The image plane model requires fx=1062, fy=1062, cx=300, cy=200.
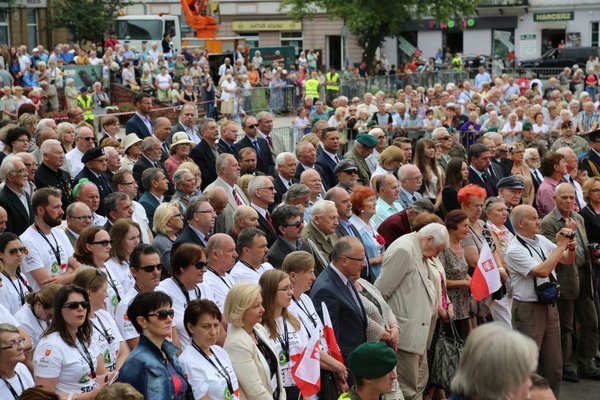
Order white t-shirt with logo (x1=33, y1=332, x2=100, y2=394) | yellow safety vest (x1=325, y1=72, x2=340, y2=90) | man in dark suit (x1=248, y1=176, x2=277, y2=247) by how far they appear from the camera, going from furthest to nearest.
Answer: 1. yellow safety vest (x1=325, y1=72, x2=340, y2=90)
2. man in dark suit (x1=248, y1=176, x2=277, y2=247)
3. white t-shirt with logo (x1=33, y1=332, x2=100, y2=394)

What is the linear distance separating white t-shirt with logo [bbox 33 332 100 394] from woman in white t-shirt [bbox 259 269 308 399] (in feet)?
4.35

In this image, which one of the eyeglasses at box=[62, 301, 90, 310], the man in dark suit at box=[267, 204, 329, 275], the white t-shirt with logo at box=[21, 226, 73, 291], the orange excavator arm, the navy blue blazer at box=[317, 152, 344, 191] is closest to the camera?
the eyeglasses at box=[62, 301, 90, 310]

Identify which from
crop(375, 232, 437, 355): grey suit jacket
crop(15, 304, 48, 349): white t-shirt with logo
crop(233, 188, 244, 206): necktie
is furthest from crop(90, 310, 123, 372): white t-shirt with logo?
crop(233, 188, 244, 206): necktie

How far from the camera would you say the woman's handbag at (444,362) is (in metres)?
9.02

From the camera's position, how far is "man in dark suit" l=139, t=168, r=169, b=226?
10789mm

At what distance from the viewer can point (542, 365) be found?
10195 millimetres

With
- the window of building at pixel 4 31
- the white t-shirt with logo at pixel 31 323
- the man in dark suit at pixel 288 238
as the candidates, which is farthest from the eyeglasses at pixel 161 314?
the window of building at pixel 4 31

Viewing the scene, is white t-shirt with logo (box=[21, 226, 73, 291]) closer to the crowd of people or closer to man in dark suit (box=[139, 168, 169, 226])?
the crowd of people

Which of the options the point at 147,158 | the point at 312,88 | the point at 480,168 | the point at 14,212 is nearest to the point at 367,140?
the point at 480,168

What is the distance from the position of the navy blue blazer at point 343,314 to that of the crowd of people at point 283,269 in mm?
16

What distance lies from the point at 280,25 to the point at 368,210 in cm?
5396

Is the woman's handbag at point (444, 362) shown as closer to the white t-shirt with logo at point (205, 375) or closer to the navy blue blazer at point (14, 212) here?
the white t-shirt with logo at point (205, 375)

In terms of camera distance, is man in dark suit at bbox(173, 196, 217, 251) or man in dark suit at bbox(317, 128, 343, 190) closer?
man in dark suit at bbox(173, 196, 217, 251)

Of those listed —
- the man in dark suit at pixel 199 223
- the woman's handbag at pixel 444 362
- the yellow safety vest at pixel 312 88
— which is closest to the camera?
the woman's handbag at pixel 444 362
